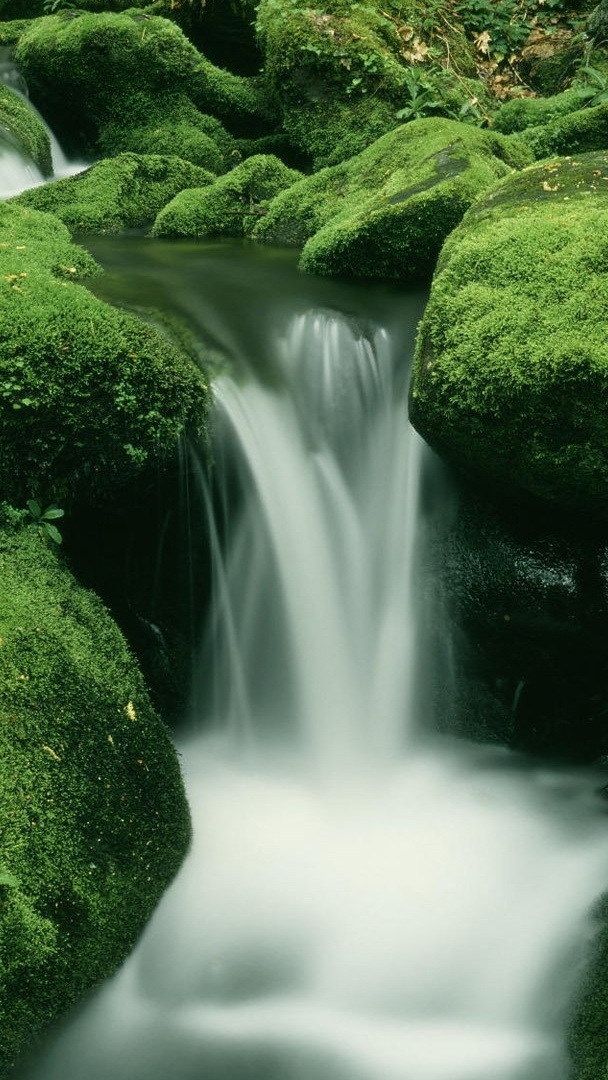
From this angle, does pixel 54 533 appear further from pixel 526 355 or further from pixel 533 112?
pixel 533 112

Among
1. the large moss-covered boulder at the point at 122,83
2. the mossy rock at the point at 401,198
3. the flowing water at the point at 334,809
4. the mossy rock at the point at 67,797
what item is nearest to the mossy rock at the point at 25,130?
the large moss-covered boulder at the point at 122,83

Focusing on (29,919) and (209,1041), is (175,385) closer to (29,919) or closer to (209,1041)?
(29,919)

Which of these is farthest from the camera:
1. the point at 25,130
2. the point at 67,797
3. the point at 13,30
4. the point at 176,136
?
the point at 13,30

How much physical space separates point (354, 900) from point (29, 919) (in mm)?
1347

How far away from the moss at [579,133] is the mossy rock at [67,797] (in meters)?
5.32

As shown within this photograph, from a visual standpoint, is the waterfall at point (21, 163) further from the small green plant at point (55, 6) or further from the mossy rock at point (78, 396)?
the mossy rock at point (78, 396)

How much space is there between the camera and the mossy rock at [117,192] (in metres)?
7.85

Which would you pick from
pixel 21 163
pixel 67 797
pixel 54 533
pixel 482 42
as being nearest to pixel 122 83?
pixel 21 163

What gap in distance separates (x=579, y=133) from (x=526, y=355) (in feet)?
13.9

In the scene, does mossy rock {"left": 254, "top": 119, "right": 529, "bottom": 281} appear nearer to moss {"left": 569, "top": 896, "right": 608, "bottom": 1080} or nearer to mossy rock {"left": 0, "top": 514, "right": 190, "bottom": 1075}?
mossy rock {"left": 0, "top": 514, "right": 190, "bottom": 1075}

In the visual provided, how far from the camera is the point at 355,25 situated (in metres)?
8.89

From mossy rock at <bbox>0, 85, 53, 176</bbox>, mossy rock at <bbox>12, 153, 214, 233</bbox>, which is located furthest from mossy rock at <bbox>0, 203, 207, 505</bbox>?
mossy rock at <bbox>0, 85, 53, 176</bbox>

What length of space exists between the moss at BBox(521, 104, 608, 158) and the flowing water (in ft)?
8.28

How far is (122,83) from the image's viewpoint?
9789 millimetres
